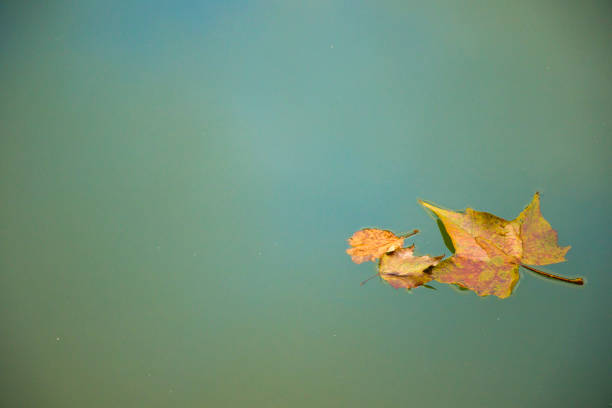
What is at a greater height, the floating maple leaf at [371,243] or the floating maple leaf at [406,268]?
the floating maple leaf at [371,243]

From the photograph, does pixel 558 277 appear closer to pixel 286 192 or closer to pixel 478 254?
pixel 478 254

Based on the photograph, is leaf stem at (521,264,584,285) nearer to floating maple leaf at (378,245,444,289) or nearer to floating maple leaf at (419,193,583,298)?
floating maple leaf at (419,193,583,298)

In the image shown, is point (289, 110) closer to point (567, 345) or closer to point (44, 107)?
point (44, 107)

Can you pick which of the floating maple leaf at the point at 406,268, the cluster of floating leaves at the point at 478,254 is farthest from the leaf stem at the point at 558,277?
the floating maple leaf at the point at 406,268

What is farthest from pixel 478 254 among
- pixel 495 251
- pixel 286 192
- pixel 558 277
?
pixel 286 192

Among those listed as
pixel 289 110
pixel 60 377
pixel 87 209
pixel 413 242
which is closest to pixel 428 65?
pixel 289 110

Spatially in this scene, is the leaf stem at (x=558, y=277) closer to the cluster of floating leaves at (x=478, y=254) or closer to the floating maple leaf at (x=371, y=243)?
the cluster of floating leaves at (x=478, y=254)

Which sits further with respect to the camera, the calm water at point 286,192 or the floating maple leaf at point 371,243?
the floating maple leaf at point 371,243

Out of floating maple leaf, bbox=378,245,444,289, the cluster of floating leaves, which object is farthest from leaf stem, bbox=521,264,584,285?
floating maple leaf, bbox=378,245,444,289
